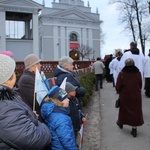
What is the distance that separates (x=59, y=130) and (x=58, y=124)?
71 millimetres

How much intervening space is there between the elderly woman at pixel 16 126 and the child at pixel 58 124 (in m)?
0.74

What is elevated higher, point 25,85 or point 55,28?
point 55,28

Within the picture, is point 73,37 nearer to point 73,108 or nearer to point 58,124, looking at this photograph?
point 73,108

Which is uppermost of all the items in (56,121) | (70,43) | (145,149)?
(70,43)

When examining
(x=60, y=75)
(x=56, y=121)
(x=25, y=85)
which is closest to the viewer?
(x=56, y=121)

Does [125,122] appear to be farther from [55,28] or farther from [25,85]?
[55,28]

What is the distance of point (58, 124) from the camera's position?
320 centimetres

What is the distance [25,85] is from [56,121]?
4.08ft

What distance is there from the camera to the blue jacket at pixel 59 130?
317cm

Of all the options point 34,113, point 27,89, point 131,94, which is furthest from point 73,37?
point 34,113

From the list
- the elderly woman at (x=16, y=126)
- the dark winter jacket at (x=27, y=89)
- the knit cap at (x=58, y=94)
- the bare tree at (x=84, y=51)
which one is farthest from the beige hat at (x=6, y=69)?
the bare tree at (x=84, y=51)

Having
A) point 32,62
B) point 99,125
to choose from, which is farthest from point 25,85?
point 99,125

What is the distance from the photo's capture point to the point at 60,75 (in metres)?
4.87

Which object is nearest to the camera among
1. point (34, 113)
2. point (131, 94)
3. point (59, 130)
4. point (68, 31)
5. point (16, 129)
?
point (16, 129)
